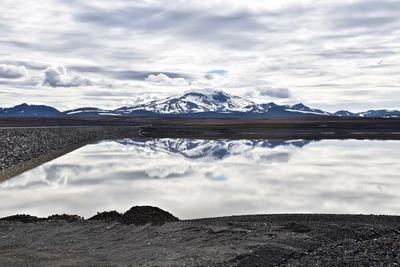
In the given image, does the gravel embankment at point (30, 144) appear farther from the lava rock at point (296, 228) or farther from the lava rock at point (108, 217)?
the lava rock at point (296, 228)

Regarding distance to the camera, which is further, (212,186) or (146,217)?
(212,186)

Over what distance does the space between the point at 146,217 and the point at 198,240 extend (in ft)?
10.7

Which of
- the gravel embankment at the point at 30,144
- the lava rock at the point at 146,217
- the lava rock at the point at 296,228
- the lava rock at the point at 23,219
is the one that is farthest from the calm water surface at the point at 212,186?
the lava rock at the point at 296,228

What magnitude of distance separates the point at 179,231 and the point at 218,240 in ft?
5.24

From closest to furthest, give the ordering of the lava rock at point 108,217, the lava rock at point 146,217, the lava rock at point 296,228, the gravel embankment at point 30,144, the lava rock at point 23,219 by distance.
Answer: the lava rock at point 296,228 → the lava rock at point 146,217 → the lava rock at point 108,217 → the lava rock at point 23,219 → the gravel embankment at point 30,144

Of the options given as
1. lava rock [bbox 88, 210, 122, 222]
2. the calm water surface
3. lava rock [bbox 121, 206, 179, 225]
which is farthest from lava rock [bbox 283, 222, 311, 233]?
lava rock [bbox 88, 210, 122, 222]

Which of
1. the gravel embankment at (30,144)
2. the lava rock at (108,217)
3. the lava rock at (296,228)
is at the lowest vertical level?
the lava rock at (108,217)

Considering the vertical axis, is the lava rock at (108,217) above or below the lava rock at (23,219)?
above

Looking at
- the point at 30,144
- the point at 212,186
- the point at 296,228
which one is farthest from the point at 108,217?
the point at 30,144

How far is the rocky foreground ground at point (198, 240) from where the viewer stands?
1220 cm

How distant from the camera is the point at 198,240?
14.3 metres

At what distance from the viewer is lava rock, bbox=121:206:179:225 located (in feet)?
54.5

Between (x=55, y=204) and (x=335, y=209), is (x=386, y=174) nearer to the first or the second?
(x=335, y=209)

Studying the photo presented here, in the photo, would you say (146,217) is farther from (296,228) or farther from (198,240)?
(296,228)
